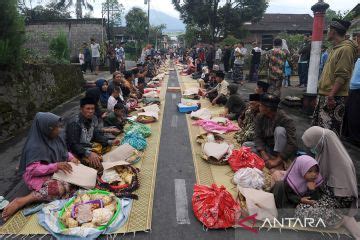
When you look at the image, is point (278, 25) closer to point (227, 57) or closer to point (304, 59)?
point (227, 57)

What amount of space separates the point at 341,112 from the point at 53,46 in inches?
410

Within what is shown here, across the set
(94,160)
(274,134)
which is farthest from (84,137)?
(274,134)

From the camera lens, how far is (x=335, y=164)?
10.2 ft

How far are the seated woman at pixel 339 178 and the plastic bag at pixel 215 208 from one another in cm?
74

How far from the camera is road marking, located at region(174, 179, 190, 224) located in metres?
3.30

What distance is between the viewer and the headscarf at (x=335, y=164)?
303 centimetres

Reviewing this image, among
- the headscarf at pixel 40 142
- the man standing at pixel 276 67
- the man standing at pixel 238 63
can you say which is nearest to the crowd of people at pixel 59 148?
the headscarf at pixel 40 142

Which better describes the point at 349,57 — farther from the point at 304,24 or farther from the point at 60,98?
the point at 304,24

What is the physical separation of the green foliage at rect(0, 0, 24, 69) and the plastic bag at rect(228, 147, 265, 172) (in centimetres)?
474

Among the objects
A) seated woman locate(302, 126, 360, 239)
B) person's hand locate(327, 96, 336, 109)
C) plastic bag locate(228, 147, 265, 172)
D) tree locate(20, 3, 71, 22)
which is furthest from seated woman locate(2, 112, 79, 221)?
tree locate(20, 3, 71, 22)

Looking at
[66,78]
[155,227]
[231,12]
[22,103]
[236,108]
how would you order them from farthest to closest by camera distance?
1. [231,12]
2. [66,78]
3. [236,108]
4. [22,103]
5. [155,227]

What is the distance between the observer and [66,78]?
978 centimetres

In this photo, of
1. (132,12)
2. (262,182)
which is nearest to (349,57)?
(262,182)

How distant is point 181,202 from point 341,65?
2.97 meters
